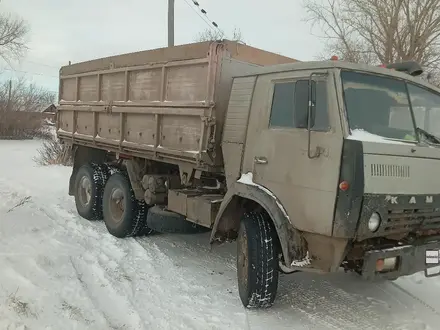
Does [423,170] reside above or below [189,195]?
above

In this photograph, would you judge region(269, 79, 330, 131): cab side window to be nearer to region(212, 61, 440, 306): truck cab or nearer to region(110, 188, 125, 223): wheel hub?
region(212, 61, 440, 306): truck cab

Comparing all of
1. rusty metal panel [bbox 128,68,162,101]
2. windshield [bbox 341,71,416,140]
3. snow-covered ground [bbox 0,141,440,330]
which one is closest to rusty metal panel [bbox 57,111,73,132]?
snow-covered ground [bbox 0,141,440,330]

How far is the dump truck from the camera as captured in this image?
12.5 ft

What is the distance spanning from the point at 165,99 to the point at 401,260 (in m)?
3.39

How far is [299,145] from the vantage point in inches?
164

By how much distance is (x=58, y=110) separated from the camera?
9.21m

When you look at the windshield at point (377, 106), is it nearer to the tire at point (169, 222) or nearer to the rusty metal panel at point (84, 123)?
the tire at point (169, 222)

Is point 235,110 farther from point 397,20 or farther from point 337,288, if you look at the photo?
point 397,20

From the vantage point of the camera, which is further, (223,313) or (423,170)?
(223,313)

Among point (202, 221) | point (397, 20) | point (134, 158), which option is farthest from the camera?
point (397, 20)

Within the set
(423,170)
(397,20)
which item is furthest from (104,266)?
(397,20)

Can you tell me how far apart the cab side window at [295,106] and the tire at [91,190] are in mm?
4402

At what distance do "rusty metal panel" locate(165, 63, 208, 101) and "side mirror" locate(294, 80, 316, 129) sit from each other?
147cm

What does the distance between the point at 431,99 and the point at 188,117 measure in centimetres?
261
